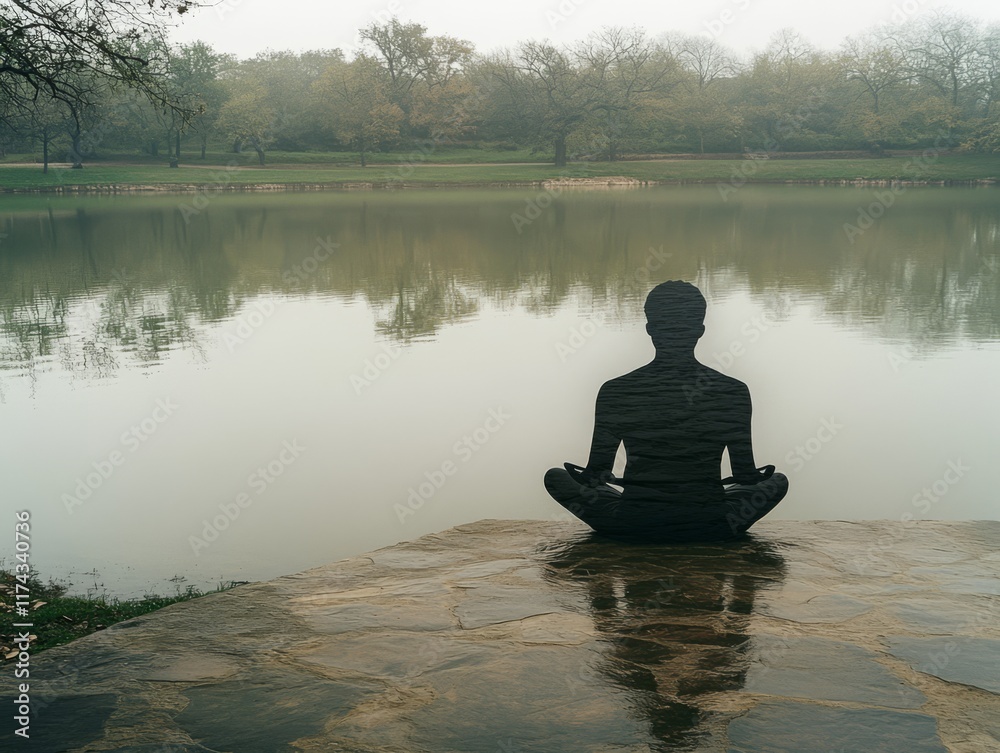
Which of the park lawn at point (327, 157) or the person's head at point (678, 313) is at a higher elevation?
the park lawn at point (327, 157)

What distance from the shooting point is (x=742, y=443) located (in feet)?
18.6

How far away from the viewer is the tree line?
8081 cm

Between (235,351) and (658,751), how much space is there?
42.6ft

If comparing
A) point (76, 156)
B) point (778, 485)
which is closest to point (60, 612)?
point (778, 485)

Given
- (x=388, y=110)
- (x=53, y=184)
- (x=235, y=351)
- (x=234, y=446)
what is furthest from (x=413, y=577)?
Answer: (x=388, y=110)

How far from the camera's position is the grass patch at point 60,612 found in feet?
18.4

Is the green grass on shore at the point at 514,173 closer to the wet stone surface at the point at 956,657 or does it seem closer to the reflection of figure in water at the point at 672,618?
the reflection of figure in water at the point at 672,618

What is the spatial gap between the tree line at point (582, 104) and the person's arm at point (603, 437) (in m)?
75.5

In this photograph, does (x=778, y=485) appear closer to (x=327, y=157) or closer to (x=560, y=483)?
(x=560, y=483)

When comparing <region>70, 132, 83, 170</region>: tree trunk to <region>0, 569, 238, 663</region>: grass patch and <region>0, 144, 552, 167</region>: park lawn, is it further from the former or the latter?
<region>0, 569, 238, 663</region>: grass patch

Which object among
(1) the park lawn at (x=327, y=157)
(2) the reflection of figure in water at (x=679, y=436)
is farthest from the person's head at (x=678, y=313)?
(1) the park lawn at (x=327, y=157)

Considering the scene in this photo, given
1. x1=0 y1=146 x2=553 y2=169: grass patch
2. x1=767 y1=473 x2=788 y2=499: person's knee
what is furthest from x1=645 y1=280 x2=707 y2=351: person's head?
x1=0 y1=146 x2=553 y2=169: grass patch

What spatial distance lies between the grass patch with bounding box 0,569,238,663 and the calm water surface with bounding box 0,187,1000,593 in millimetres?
422

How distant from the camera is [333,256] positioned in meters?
27.6
